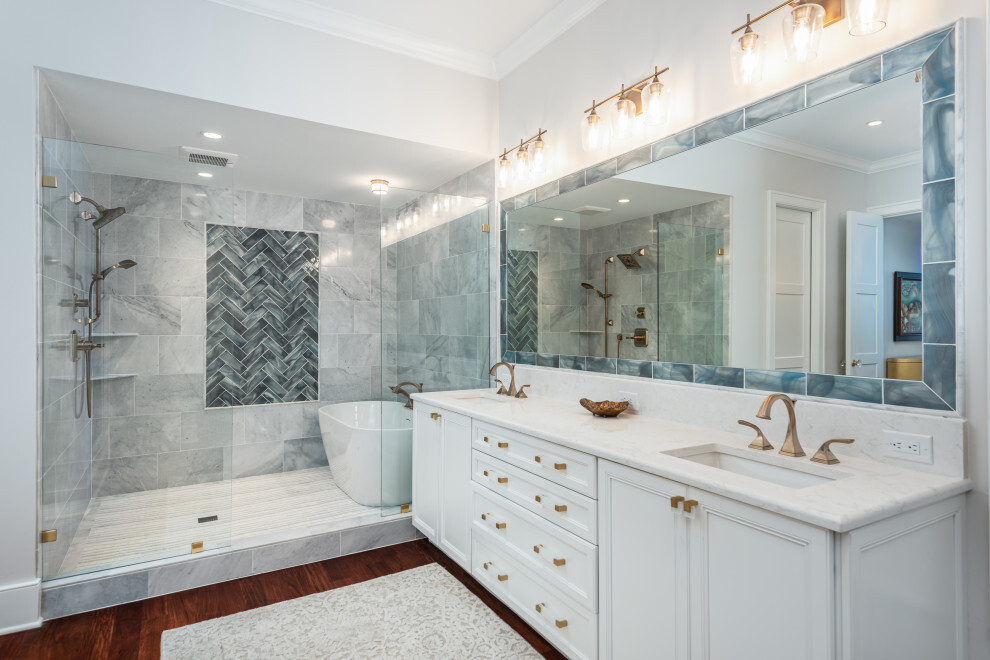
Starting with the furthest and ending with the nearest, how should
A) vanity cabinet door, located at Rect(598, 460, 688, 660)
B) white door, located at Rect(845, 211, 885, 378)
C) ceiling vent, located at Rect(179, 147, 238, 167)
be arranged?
ceiling vent, located at Rect(179, 147, 238, 167)
white door, located at Rect(845, 211, 885, 378)
vanity cabinet door, located at Rect(598, 460, 688, 660)

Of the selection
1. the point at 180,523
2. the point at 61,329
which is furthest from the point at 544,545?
the point at 61,329

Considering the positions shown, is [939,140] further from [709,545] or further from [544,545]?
[544,545]

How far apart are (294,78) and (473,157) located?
1.17m

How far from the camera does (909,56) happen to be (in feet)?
4.96

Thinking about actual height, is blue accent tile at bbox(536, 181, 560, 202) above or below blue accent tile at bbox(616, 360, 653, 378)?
above

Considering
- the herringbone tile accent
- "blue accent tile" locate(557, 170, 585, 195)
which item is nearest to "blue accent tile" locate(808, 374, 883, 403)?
"blue accent tile" locate(557, 170, 585, 195)

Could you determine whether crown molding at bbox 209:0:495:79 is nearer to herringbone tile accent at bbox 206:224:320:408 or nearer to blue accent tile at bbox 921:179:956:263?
herringbone tile accent at bbox 206:224:320:408

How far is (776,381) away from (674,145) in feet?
3.52

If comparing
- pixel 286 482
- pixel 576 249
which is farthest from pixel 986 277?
pixel 286 482

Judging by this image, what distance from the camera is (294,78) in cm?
282

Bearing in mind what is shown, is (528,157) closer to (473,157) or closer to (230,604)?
(473,157)

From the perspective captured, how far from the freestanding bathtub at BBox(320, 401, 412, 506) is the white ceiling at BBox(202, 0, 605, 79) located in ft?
7.14

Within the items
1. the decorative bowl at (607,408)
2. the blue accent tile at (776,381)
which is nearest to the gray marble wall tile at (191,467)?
the decorative bowl at (607,408)

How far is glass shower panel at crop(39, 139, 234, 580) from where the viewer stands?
2551 mm
